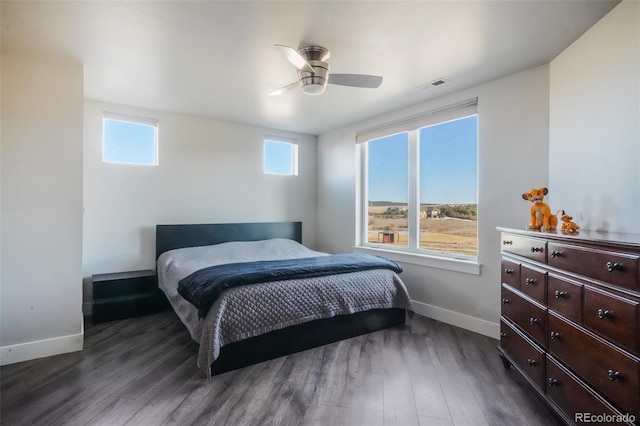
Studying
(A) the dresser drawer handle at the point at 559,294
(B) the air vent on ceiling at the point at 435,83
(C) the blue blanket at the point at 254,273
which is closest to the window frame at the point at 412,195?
(B) the air vent on ceiling at the point at 435,83

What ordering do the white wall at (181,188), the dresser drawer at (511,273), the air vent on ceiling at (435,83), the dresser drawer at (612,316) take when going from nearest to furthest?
the dresser drawer at (612,316)
the dresser drawer at (511,273)
the air vent on ceiling at (435,83)
the white wall at (181,188)

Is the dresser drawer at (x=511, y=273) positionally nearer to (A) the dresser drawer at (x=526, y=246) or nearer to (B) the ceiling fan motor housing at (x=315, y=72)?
(A) the dresser drawer at (x=526, y=246)

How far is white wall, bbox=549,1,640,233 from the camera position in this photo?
1800 mm

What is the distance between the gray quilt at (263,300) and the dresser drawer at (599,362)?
61.1 inches

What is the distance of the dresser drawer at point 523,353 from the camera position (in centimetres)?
181

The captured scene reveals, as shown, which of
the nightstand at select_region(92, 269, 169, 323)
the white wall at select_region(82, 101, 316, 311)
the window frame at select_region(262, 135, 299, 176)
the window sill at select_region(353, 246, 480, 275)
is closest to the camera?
the window sill at select_region(353, 246, 480, 275)

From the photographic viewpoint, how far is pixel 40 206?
8.35 ft

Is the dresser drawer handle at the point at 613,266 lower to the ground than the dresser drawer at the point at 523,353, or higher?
higher

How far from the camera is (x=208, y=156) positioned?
Result: 439 cm

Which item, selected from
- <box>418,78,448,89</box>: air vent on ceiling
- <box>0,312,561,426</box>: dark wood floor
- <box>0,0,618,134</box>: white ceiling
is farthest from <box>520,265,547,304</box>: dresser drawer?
<box>418,78,448,89</box>: air vent on ceiling

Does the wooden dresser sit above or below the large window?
below

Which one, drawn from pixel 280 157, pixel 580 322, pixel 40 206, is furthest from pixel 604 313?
pixel 280 157

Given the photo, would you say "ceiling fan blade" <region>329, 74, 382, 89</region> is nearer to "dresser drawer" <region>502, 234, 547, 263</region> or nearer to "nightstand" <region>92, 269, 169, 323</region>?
"dresser drawer" <region>502, 234, 547, 263</region>

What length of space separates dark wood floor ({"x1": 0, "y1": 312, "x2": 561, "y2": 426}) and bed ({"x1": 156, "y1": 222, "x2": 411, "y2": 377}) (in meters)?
0.13
